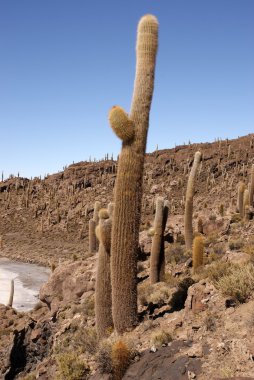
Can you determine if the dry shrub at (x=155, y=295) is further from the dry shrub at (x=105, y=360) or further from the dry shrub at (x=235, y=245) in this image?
the dry shrub at (x=235, y=245)

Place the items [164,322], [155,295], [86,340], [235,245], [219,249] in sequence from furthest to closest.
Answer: [219,249], [235,245], [155,295], [86,340], [164,322]

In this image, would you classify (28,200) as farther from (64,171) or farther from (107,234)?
(107,234)

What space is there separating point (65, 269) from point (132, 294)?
846 centimetres

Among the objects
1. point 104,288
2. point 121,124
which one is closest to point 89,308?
point 104,288

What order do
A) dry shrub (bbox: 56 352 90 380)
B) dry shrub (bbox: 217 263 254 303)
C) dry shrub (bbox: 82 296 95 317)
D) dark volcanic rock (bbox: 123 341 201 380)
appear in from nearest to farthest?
dark volcanic rock (bbox: 123 341 201 380) < dry shrub (bbox: 217 263 254 303) < dry shrub (bbox: 56 352 90 380) < dry shrub (bbox: 82 296 95 317)

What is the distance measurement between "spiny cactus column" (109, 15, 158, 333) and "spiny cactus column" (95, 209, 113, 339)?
1.06m

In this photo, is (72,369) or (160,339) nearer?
(160,339)

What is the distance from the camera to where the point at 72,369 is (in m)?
8.85

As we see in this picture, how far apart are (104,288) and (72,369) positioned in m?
2.42

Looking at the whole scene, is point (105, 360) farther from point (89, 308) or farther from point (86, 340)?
point (89, 308)

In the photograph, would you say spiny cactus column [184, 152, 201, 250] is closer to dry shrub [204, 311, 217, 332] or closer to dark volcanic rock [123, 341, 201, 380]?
dry shrub [204, 311, 217, 332]

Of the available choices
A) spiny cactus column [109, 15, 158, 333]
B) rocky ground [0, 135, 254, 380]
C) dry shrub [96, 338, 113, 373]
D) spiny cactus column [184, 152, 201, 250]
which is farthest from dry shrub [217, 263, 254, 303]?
spiny cactus column [184, 152, 201, 250]

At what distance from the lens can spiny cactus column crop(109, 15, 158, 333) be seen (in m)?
9.30

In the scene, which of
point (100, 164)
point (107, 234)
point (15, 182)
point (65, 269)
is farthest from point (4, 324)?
point (15, 182)
